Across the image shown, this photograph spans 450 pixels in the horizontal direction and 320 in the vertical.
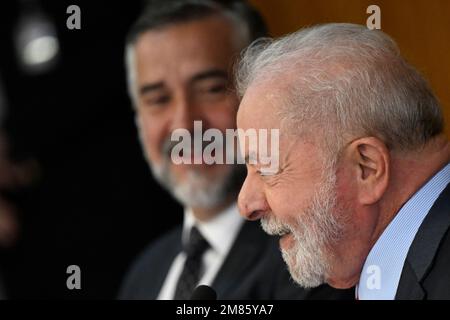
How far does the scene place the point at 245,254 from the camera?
5.41ft

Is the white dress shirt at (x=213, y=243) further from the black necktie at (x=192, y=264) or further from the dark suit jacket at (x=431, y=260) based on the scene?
the dark suit jacket at (x=431, y=260)

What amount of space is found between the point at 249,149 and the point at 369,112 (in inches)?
7.7

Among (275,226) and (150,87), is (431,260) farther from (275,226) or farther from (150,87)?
(150,87)

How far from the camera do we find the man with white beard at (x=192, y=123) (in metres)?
1.67

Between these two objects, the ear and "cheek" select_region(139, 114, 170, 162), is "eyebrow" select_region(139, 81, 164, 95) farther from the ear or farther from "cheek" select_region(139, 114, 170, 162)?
the ear

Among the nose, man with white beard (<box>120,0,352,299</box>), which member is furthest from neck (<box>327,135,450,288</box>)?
man with white beard (<box>120,0,352,299</box>)

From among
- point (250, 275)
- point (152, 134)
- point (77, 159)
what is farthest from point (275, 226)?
point (77, 159)

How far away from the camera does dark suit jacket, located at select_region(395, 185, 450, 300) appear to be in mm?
1215

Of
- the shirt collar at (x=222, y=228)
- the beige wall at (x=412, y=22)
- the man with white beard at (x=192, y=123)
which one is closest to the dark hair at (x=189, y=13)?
the man with white beard at (x=192, y=123)

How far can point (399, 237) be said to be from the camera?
1.27 metres

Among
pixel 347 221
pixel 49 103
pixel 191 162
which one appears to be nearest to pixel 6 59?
pixel 49 103

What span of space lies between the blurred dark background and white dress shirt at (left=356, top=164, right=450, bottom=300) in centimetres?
66

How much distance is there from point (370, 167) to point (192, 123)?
0.53 metres
